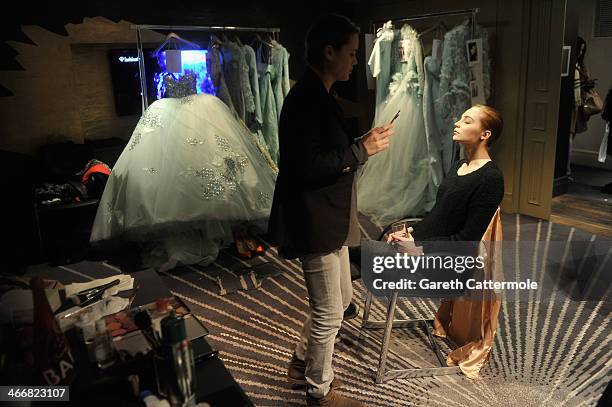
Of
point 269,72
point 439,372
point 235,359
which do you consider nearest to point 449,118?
point 269,72

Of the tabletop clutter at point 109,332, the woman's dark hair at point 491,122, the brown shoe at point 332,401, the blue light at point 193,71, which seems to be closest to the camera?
the tabletop clutter at point 109,332

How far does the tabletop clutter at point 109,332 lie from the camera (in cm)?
106

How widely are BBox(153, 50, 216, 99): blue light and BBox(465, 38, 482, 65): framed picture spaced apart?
224 centimetres

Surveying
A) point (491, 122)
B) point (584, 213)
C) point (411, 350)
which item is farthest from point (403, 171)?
point (491, 122)

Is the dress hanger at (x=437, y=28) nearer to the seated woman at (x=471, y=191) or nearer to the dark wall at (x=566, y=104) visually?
the dark wall at (x=566, y=104)

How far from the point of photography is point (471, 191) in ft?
7.10

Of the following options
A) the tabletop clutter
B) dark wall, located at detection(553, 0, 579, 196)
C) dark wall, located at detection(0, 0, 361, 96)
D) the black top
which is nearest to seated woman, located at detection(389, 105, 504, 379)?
the black top

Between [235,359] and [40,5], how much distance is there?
11.8ft

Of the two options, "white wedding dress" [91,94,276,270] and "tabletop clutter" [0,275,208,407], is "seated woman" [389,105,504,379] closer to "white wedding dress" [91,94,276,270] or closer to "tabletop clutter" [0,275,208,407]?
"tabletop clutter" [0,275,208,407]

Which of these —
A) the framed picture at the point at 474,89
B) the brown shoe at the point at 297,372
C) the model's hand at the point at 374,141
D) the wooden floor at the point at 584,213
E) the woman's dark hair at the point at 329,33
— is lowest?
the brown shoe at the point at 297,372

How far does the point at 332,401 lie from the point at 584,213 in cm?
363

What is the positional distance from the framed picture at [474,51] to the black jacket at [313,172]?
9.32ft

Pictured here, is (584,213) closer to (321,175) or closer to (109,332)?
(321,175)

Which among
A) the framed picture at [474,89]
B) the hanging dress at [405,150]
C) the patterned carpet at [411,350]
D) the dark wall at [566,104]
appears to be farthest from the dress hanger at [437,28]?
the patterned carpet at [411,350]
